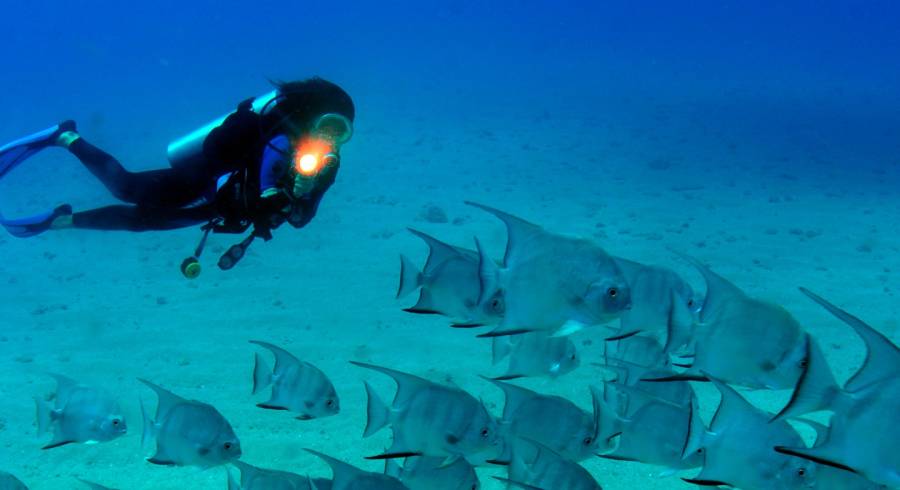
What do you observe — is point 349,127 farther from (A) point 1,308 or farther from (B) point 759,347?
(A) point 1,308

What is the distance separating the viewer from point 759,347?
2176mm

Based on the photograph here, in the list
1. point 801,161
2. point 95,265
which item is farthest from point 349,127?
point 801,161

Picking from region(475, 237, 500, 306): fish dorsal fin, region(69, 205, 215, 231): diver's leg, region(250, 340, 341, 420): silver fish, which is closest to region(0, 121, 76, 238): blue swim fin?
region(69, 205, 215, 231): diver's leg

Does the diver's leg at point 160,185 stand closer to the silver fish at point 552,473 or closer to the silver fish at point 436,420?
the silver fish at point 436,420

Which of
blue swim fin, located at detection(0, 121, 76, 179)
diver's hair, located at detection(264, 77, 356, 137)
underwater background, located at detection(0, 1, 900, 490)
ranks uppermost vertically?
diver's hair, located at detection(264, 77, 356, 137)

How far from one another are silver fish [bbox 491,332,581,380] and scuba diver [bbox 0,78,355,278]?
2.60 m

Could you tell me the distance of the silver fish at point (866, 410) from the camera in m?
1.62

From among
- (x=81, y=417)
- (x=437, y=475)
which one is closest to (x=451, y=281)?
(x=437, y=475)

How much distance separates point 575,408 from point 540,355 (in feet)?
1.07

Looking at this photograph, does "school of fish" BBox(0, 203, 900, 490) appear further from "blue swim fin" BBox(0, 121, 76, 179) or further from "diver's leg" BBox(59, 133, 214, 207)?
"blue swim fin" BBox(0, 121, 76, 179)

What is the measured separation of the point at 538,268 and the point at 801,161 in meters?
21.5

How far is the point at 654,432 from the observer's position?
275cm

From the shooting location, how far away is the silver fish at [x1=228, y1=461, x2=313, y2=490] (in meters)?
2.70

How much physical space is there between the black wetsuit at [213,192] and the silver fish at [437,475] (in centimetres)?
286
